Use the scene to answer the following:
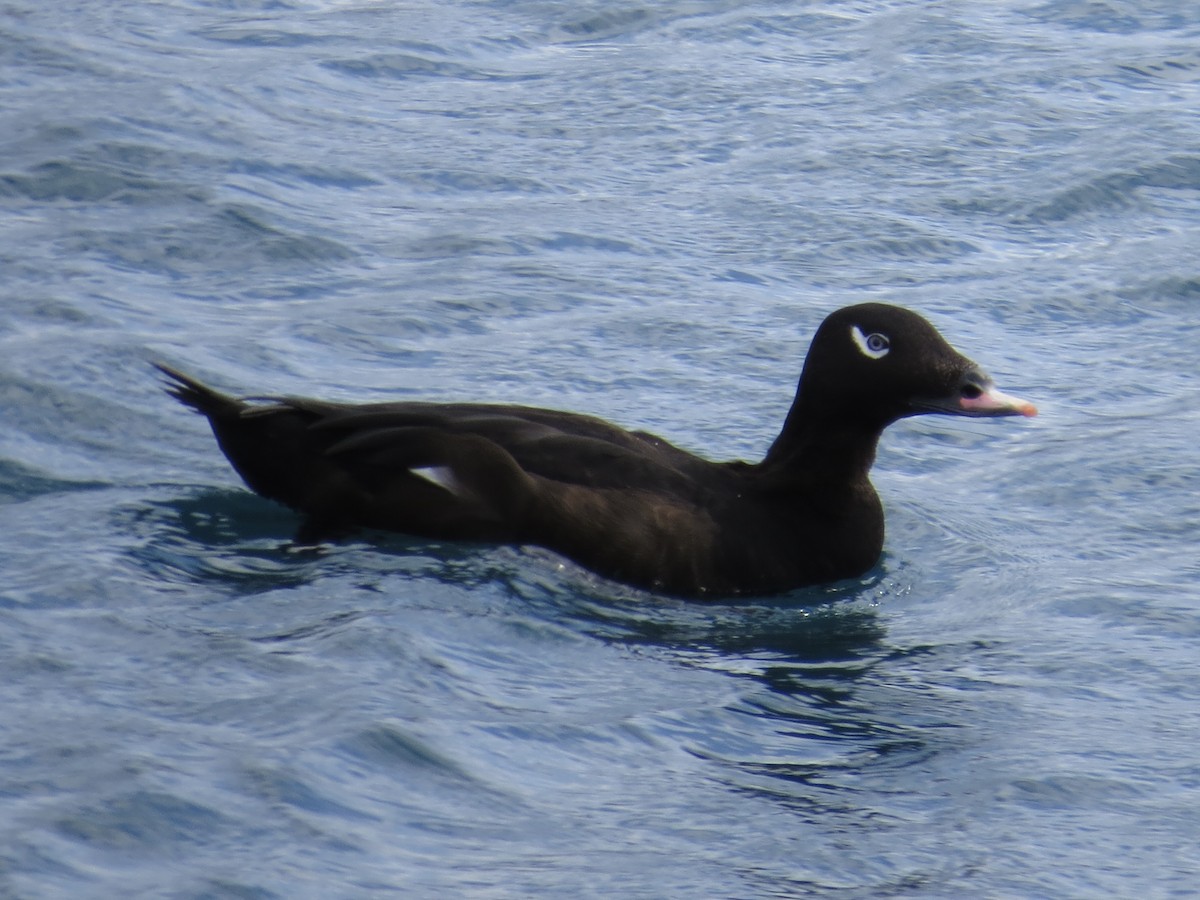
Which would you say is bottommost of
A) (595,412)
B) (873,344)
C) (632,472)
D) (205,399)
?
(595,412)

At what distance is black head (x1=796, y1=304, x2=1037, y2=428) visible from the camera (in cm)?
627

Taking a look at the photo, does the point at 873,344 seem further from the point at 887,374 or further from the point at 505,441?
the point at 505,441

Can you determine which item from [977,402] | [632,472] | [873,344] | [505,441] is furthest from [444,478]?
[977,402]

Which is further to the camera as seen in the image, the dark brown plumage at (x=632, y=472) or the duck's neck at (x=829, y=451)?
the duck's neck at (x=829, y=451)

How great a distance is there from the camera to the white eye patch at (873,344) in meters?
6.34

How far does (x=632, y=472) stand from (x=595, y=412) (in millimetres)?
1472

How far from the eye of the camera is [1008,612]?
621 cm

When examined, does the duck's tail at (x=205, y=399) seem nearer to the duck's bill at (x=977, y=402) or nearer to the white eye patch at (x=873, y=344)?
the white eye patch at (x=873, y=344)

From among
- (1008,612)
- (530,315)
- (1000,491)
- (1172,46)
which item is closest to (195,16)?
(530,315)

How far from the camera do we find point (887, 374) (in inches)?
249

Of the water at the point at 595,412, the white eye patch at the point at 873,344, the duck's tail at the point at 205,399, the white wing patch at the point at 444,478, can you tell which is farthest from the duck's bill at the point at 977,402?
the duck's tail at the point at 205,399

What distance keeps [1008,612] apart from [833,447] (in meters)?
0.74

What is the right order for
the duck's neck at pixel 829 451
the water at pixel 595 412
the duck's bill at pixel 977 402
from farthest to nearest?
the duck's neck at pixel 829 451 → the duck's bill at pixel 977 402 → the water at pixel 595 412

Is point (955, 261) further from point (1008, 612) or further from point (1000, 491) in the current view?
point (1008, 612)
